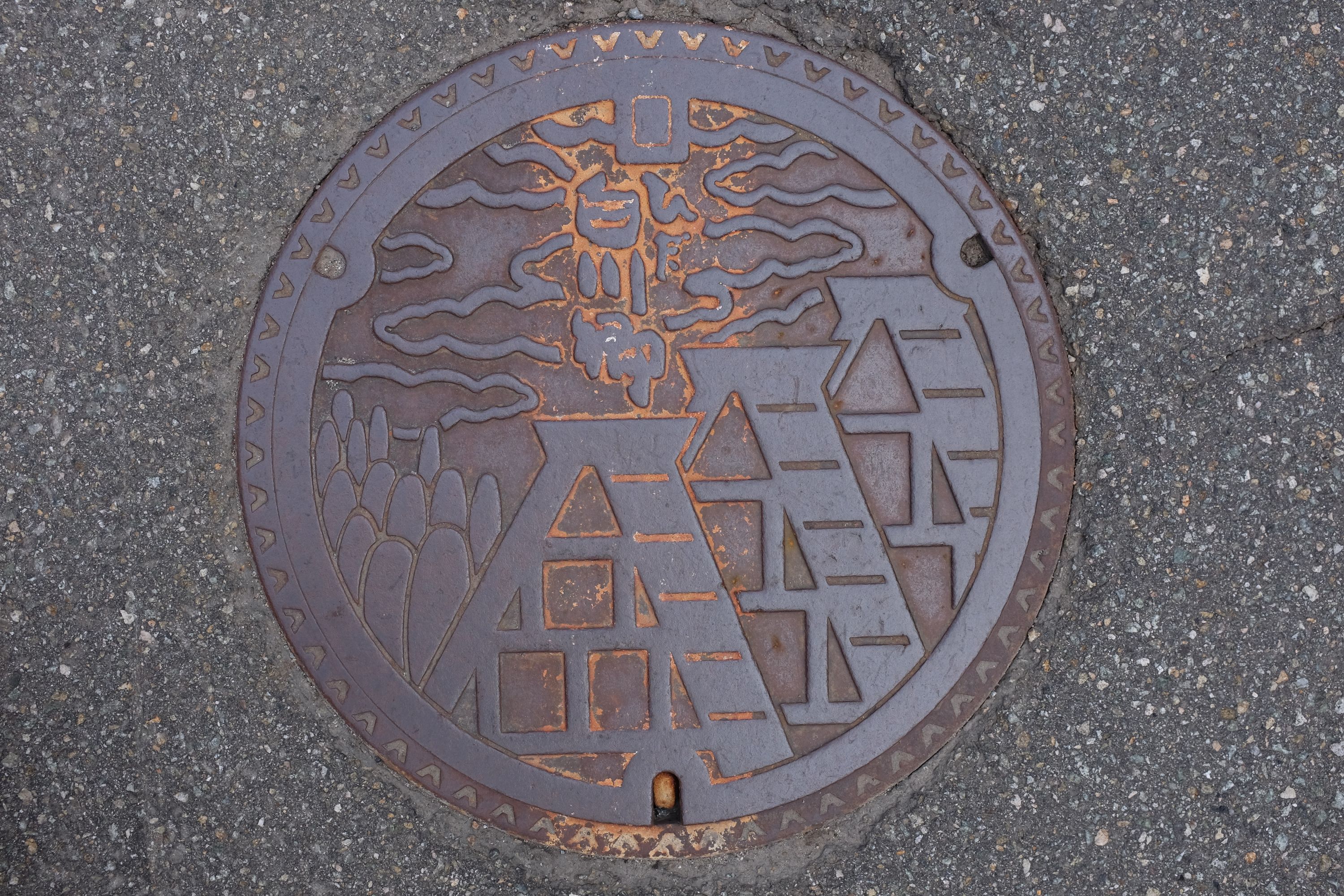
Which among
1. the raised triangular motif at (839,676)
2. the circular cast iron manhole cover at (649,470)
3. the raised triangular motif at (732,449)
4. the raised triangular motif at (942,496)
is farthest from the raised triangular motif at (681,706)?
the raised triangular motif at (942,496)

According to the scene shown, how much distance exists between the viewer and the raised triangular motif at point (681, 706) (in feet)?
5.64

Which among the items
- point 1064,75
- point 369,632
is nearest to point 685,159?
point 1064,75

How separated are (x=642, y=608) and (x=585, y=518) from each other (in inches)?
7.6

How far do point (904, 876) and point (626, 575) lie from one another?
753 mm

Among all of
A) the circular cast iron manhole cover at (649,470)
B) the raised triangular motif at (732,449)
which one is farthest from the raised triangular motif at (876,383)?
the raised triangular motif at (732,449)

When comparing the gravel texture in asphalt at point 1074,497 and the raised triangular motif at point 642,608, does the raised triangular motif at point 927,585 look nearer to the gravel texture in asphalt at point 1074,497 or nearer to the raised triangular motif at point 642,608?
the gravel texture in asphalt at point 1074,497

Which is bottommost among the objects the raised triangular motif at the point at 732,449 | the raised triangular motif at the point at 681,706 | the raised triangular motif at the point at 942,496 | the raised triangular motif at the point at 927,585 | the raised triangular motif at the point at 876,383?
the raised triangular motif at the point at 681,706

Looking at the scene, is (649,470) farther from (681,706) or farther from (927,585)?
(927,585)

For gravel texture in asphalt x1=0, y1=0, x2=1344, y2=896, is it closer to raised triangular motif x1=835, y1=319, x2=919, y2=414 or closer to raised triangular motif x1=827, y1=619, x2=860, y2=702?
raised triangular motif x1=827, y1=619, x2=860, y2=702

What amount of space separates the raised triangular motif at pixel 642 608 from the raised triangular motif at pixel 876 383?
473mm

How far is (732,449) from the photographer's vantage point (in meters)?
1.73

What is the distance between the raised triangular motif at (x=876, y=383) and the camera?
5.69 ft

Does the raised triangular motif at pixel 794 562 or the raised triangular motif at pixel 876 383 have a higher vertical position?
the raised triangular motif at pixel 876 383

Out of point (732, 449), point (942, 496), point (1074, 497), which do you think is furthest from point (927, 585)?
point (732, 449)
